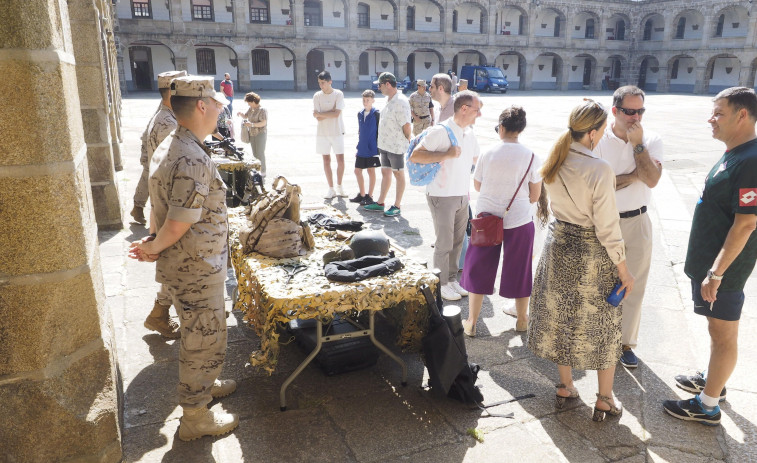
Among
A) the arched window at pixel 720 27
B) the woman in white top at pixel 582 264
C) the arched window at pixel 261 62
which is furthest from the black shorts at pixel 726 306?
the arched window at pixel 720 27

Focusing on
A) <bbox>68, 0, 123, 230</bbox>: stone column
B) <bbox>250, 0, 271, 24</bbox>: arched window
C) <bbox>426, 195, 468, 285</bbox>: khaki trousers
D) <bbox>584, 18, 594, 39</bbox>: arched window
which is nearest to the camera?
<bbox>426, 195, 468, 285</bbox>: khaki trousers

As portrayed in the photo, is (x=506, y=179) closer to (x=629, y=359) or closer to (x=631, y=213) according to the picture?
(x=631, y=213)

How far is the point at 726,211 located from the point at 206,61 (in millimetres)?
38262

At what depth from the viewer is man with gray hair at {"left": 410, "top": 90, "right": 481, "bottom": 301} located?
4629 millimetres

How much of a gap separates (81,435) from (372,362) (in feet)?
5.94

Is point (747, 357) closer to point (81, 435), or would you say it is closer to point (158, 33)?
point (81, 435)

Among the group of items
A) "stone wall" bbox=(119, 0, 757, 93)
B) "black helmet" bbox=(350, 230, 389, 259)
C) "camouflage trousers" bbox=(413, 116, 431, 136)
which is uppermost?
"stone wall" bbox=(119, 0, 757, 93)

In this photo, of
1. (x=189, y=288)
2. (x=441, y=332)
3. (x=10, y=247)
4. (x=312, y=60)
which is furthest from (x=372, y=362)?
(x=312, y=60)

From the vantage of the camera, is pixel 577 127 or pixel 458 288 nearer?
pixel 577 127

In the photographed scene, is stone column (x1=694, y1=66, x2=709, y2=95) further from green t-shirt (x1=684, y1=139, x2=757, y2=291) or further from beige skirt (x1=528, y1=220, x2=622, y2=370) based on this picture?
beige skirt (x1=528, y1=220, x2=622, y2=370)

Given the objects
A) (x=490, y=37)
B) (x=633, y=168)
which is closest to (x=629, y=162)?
(x=633, y=168)

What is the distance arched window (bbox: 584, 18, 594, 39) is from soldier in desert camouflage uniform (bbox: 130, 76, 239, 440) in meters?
51.4

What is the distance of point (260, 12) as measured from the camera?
38.0 meters

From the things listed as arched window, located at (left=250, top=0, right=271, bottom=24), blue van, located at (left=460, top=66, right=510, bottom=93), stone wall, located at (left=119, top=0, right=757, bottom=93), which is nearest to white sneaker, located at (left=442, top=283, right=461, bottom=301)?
stone wall, located at (left=119, top=0, right=757, bottom=93)
